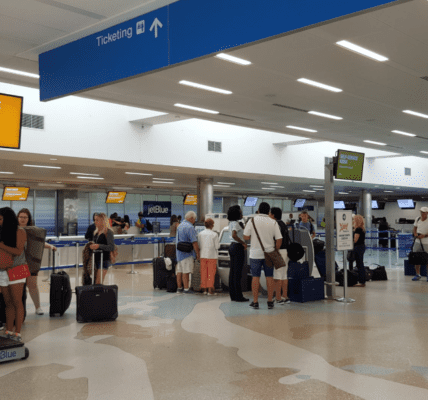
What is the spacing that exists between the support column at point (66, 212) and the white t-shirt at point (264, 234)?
66.1 feet

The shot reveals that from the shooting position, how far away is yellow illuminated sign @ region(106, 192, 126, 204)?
89.4ft

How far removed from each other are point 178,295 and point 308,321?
3411 mm

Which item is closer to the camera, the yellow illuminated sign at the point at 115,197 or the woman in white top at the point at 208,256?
the woman in white top at the point at 208,256

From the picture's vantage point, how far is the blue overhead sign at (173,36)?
11.1 feet

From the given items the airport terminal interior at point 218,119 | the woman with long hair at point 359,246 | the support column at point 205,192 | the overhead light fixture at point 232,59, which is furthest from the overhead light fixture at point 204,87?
the support column at point 205,192

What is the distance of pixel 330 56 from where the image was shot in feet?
21.1

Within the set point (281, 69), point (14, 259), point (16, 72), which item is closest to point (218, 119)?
point (281, 69)

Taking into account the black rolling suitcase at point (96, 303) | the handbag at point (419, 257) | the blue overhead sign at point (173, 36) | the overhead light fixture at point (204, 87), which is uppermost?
the overhead light fixture at point (204, 87)

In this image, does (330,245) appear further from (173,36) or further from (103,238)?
(173,36)

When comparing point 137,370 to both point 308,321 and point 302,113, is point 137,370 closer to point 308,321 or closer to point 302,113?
point 308,321

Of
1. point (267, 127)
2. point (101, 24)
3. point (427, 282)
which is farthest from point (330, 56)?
point (427, 282)

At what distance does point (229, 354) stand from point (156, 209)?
84.6 ft

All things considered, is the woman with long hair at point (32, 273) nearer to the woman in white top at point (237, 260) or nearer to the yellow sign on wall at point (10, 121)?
the yellow sign on wall at point (10, 121)

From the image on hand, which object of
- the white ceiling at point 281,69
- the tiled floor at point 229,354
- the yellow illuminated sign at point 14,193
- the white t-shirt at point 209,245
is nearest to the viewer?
the tiled floor at point 229,354
